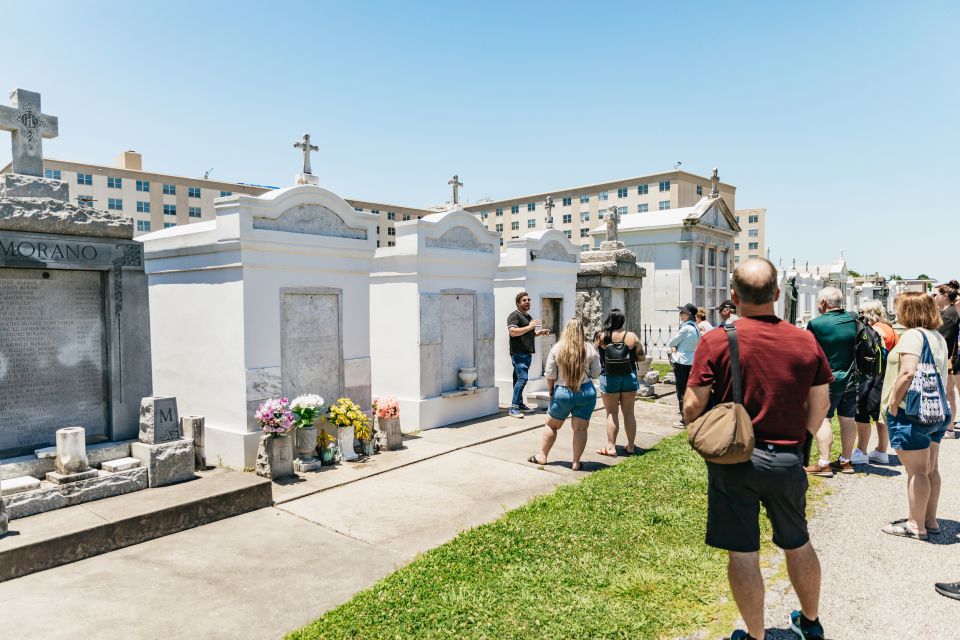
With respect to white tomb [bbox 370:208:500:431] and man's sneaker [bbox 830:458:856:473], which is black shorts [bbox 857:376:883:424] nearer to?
man's sneaker [bbox 830:458:856:473]

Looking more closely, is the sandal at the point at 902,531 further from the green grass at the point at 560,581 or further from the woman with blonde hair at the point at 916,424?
the green grass at the point at 560,581

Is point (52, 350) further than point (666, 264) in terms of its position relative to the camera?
No

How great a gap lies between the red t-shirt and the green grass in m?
1.37

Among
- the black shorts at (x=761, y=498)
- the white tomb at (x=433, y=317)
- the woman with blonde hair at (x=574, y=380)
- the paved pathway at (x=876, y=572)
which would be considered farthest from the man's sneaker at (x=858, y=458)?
the white tomb at (x=433, y=317)

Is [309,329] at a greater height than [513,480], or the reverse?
[309,329]

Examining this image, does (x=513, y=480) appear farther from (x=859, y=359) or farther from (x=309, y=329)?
(x=859, y=359)

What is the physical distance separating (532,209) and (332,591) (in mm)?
76600

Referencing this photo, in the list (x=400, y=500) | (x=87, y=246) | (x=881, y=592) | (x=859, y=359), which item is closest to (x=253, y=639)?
(x=400, y=500)

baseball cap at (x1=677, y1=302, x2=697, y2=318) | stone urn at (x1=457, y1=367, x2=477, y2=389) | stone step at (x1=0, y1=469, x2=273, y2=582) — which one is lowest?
stone step at (x1=0, y1=469, x2=273, y2=582)

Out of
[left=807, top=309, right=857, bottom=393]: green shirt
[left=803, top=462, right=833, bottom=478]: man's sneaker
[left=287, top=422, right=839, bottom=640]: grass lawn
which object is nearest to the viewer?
[left=287, top=422, right=839, bottom=640]: grass lawn

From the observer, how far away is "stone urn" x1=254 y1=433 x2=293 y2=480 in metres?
6.38

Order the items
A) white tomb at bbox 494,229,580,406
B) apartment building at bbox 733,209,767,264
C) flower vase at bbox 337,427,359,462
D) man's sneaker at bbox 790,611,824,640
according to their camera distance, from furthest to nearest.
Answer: apartment building at bbox 733,209,767,264
white tomb at bbox 494,229,580,406
flower vase at bbox 337,427,359,462
man's sneaker at bbox 790,611,824,640

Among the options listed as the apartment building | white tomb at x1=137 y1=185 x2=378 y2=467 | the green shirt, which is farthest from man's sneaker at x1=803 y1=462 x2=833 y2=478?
the apartment building

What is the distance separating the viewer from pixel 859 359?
6586 millimetres
